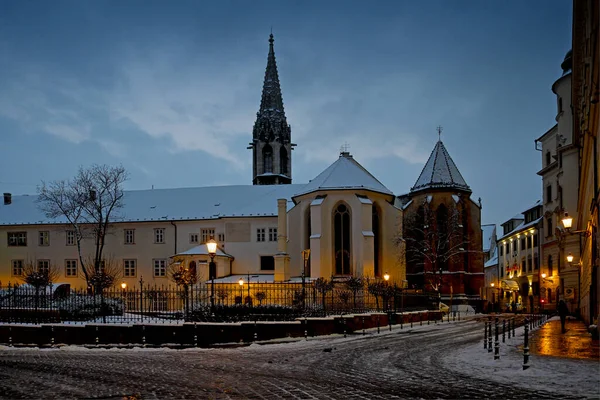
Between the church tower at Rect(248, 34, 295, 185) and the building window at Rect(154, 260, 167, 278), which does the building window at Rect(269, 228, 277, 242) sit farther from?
the church tower at Rect(248, 34, 295, 185)

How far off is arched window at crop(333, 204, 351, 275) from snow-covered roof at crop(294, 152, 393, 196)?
2041 mm

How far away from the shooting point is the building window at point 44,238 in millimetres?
69750

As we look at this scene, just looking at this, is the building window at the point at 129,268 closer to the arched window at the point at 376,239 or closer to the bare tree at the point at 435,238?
the arched window at the point at 376,239

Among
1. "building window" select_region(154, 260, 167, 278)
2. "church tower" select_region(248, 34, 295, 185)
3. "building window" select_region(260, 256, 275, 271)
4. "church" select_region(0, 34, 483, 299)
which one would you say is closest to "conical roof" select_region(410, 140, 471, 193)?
"church" select_region(0, 34, 483, 299)

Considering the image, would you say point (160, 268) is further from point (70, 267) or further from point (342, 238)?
point (342, 238)

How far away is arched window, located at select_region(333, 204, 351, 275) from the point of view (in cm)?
5866

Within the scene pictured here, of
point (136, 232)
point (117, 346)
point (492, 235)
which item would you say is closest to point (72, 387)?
point (117, 346)

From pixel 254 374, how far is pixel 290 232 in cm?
4694

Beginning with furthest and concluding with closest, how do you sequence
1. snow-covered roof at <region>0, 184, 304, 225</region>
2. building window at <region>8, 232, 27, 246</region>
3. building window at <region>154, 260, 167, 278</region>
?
building window at <region>8, 232, 27, 246</region>
snow-covered roof at <region>0, 184, 304, 225</region>
building window at <region>154, 260, 167, 278</region>

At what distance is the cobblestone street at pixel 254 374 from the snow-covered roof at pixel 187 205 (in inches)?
1780

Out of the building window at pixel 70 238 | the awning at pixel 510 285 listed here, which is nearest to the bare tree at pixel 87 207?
the building window at pixel 70 238

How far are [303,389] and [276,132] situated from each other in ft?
264

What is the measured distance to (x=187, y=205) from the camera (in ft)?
230

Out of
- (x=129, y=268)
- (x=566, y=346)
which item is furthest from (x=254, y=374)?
(x=129, y=268)
